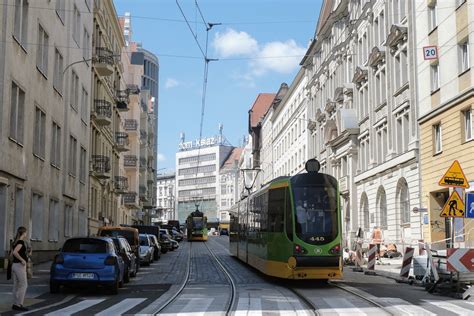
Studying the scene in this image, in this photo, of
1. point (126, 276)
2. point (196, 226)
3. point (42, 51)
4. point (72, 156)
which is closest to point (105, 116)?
point (72, 156)

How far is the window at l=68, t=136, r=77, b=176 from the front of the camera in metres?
37.2

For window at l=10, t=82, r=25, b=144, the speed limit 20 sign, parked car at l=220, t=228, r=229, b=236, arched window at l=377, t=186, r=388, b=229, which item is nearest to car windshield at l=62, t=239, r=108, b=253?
window at l=10, t=82, r=25, b=144

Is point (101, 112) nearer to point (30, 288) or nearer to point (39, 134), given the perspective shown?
point (39, 134)

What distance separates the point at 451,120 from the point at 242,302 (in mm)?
17697

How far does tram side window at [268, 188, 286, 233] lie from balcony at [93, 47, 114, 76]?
2739 cm

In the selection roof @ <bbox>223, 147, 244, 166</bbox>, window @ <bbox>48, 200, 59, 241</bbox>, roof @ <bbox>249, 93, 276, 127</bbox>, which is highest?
roof @ <bbox>249, 93, 276, 127</bbox>

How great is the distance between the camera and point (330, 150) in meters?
55.8

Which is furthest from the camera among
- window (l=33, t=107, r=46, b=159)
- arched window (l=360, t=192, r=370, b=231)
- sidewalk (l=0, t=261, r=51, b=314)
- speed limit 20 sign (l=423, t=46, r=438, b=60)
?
arched window (l=360, t=192, r=370, b=231)

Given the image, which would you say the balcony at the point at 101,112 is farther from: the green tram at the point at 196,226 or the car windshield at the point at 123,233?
the green tram at the point at 196,226

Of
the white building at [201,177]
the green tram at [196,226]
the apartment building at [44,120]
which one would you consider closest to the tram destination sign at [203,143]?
the white building at [201,177]

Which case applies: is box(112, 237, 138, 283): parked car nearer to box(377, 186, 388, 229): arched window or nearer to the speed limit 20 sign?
the speed limit 20 sign

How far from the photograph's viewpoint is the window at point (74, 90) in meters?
37.1

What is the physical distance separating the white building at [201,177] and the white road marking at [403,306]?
156 meters

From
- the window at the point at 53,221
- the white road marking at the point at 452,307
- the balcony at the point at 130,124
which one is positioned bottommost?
the white road marking at the point at 452,307
